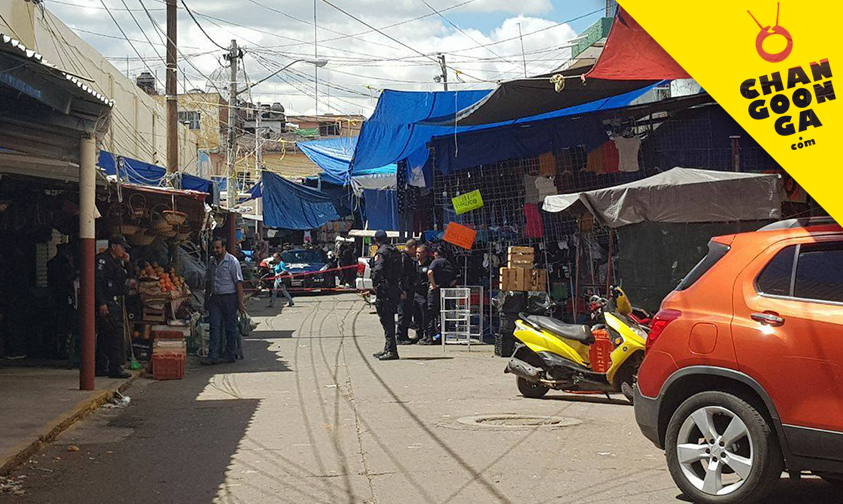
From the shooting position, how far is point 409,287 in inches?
756

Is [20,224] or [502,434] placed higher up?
[20,224]

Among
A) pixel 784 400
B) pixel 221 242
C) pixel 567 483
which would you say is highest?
pixel 221 242

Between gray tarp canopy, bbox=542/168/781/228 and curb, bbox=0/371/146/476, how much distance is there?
273 inches

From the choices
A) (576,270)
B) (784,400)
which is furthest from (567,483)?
(576,270)

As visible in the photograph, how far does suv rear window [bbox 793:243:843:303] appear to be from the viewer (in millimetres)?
6133

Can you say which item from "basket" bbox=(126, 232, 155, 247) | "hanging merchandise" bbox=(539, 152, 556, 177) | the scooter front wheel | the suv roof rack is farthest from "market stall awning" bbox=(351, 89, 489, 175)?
the suv roof rack

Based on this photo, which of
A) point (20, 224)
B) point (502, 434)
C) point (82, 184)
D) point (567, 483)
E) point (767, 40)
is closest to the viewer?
point (767, 40)

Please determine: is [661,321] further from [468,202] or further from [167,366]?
[468,202]

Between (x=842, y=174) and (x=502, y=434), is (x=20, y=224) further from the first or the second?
(x=842, y=174)

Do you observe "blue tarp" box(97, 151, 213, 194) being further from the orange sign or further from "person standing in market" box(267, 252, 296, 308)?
the orange sign

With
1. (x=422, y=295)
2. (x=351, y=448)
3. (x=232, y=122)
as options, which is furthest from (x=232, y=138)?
(x=351, y=448)

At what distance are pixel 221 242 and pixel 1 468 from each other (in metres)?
8.77

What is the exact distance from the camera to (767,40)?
21.1 ft

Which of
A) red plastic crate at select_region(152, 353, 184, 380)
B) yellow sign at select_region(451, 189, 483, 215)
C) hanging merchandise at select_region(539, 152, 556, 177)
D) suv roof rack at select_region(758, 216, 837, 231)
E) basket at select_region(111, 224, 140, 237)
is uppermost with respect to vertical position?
hanging merchandise at select_region(539, 152, 556, 177)
